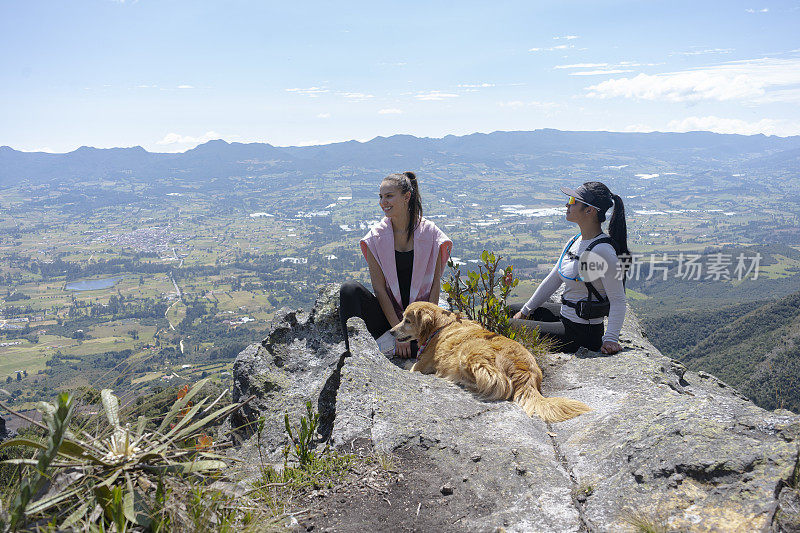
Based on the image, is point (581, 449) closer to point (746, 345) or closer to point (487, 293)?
point (487, 293)

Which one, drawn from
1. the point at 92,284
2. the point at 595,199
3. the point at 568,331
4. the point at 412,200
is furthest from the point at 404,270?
the point at 92,284

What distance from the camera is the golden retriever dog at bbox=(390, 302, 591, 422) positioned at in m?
4.12

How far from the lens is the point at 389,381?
4.44 m

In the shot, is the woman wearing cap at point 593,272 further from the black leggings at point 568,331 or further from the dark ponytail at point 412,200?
the dark ponytail at point 412,200

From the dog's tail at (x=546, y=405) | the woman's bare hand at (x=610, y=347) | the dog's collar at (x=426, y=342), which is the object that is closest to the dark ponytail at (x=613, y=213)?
the woman's bare hand at (x=610, y=347)

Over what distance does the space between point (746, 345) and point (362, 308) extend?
171 feet

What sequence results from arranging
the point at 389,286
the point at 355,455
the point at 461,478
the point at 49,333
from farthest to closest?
the point at 49,333 < the point at 389,286 < the point at 355,455 < the point at 461,478

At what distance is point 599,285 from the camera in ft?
17.6

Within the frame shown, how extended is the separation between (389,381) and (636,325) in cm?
494

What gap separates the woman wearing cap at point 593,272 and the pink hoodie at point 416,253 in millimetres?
1534

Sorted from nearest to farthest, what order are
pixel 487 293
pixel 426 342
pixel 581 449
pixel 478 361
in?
1. pixel 581 449
2. pixel 478 361
3. pixel 426 342
4. pixel 487 293

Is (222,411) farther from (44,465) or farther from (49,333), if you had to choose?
(49,333)

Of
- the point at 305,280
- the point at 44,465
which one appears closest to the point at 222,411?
the point at 44,465

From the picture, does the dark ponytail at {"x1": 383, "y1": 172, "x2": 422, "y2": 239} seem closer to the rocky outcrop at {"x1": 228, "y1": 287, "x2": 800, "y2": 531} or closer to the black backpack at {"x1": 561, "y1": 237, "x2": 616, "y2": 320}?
the rocky outcrop at {"x1": 228, "y1": 287, "x2": 800, "y2": 531}
